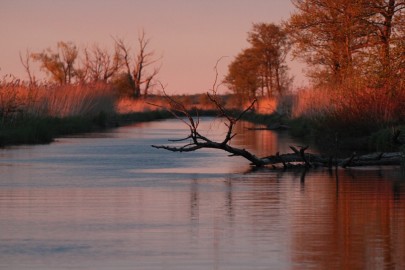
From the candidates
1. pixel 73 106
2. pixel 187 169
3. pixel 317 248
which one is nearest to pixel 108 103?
pixel 73 106

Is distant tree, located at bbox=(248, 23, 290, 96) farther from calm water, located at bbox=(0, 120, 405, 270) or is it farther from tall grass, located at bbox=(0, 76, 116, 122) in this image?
calm water, located at bbox=(0, 120, 405, 270)

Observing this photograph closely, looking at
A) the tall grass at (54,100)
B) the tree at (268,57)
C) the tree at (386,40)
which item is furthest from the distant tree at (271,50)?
the tree at (386,40)

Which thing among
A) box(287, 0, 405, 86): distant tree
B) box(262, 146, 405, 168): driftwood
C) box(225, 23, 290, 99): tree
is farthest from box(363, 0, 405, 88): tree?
box(225, 23, 290, 99): tree

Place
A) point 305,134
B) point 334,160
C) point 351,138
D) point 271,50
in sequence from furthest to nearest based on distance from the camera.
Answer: point 271,50 → point 305,134 → point 351,138 → point 334,160

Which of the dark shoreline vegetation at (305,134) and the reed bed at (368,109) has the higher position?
the reed bed at (368,109)

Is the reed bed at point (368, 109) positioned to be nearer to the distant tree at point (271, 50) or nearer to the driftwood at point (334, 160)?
the driftwood at point (334, 160)

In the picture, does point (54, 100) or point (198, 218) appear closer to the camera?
point (198, 218)

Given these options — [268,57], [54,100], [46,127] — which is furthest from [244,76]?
[46,127]

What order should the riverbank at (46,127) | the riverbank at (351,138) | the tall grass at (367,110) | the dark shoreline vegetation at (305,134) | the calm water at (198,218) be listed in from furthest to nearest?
the riverbank at (46,127) → the tall grass at (367,110) → the dark shoreline vegetation at (305,134) → the riverbank at (351,138) → the calm water at (198,218)

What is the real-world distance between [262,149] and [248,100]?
68.6 meters

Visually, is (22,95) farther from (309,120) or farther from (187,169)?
(187,169)

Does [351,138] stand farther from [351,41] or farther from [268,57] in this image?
[268,57]

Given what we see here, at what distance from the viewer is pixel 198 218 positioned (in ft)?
38.3

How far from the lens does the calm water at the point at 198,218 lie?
28.8ft
